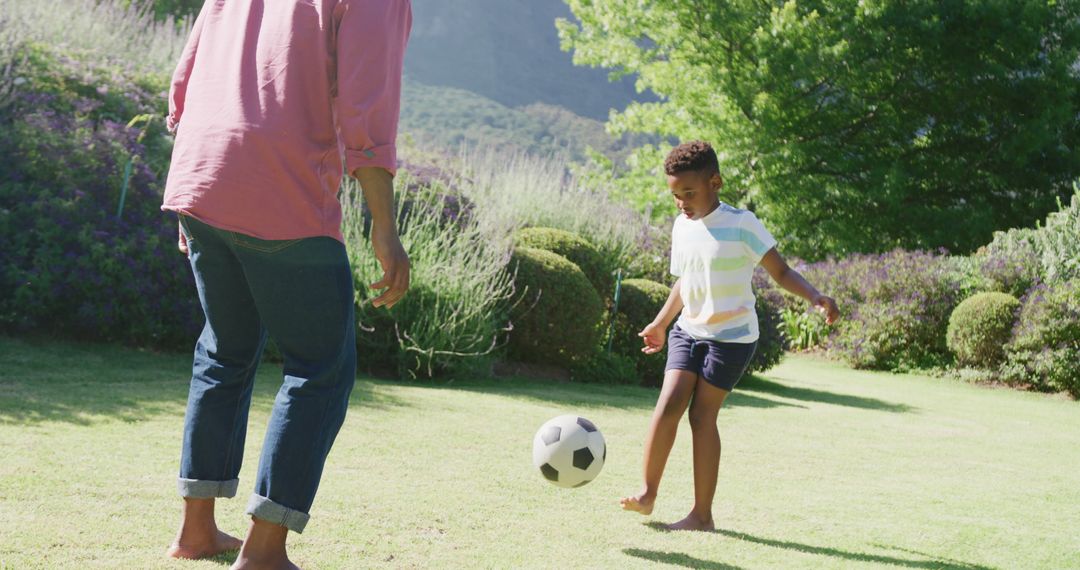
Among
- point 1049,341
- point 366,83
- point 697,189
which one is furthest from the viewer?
point 1049,341

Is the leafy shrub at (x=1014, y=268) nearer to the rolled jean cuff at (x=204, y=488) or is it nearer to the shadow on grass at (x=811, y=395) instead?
the shadow on grass at (x=811, y=395)

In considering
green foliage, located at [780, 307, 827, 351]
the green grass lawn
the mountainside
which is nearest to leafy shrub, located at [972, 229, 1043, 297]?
green foliage, located at [780, 307, 827, 351]

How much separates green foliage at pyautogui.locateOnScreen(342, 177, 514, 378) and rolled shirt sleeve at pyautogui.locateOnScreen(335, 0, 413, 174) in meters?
5.71

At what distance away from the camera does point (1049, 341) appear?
41.3 feet

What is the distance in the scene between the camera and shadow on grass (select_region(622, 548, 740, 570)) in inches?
136

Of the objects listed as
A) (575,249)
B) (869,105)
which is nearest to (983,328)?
(575,249)

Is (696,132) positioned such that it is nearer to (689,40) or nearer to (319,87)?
(689,40)

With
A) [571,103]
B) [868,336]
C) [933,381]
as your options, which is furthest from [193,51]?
[571,103]

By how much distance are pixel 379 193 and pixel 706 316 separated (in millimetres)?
2012

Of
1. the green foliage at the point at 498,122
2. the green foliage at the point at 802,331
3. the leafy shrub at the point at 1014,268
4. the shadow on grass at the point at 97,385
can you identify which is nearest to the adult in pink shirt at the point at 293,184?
the shadow on grass at the point at 97,385

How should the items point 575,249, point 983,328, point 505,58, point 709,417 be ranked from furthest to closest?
point 505,58, point 983,328, point 575,249, point 709,417

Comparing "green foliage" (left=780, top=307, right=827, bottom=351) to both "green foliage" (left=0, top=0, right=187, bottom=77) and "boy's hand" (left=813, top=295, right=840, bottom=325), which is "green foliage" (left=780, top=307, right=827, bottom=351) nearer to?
"green foliage" (left=0, top=0, right=187, bottom=77)

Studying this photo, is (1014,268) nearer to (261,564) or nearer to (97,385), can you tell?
(97,385)

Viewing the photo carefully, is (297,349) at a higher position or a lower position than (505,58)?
lower
